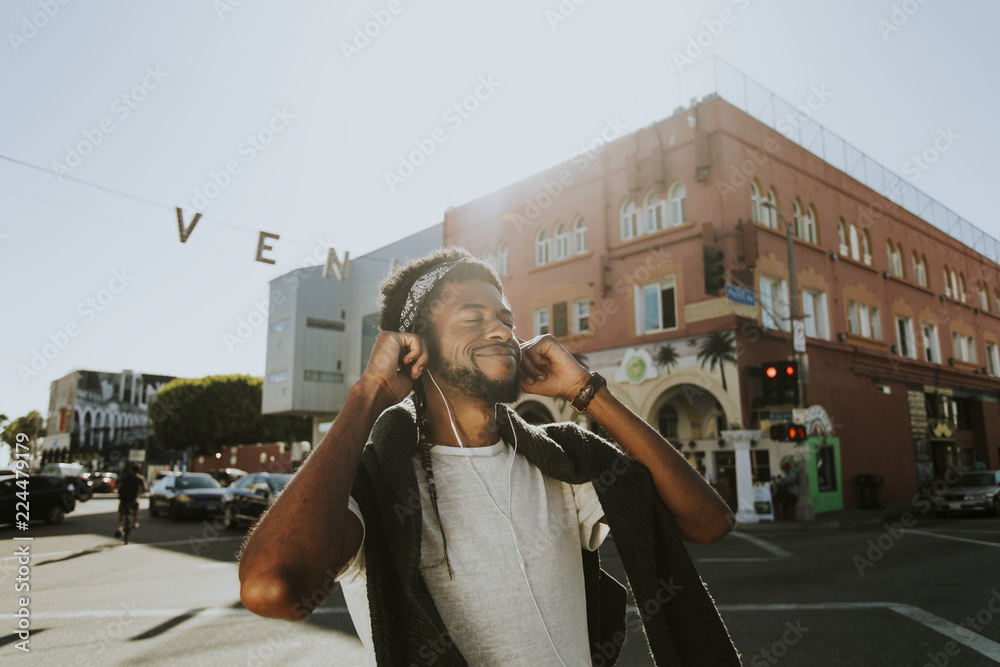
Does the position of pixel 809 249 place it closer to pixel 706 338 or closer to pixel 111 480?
pixel 706 338

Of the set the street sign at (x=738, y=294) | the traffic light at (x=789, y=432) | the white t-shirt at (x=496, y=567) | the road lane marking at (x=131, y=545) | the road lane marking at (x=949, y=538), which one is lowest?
the road lane marking at (x=131, y=545)

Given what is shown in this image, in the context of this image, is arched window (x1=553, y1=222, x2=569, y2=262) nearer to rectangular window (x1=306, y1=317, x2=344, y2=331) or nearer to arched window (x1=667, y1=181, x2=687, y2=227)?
arched window (x1=667, y1=181, x2=687, y2=227)

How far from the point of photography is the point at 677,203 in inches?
792

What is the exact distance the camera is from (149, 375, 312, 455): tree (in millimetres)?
49969

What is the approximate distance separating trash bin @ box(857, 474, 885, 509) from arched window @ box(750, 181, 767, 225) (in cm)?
882

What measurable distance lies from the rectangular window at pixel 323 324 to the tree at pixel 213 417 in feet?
50.0

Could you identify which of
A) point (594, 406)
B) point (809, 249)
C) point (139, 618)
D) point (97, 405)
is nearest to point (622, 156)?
point (809, 249)

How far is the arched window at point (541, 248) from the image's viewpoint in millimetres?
23641

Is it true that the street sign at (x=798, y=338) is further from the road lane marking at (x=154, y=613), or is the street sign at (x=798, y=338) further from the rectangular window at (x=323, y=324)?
the rectangular window at (x=323, y=324)

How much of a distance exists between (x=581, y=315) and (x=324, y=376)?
20049mm

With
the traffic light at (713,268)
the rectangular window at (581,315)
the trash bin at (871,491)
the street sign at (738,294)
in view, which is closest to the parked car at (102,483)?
the rectangular window at (581,315)

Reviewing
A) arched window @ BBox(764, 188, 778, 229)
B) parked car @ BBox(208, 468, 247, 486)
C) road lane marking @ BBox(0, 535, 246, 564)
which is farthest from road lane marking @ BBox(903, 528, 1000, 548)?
parked car @ BBox(208, 468, 247, 486)

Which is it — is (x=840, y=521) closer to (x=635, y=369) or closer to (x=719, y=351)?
(x=719, y=351)

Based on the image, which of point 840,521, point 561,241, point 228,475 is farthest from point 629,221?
point 228,475
